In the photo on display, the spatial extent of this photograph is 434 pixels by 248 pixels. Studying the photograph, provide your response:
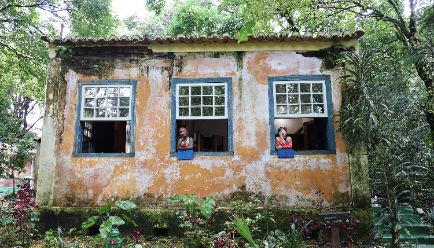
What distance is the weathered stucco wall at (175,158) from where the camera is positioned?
596 cm

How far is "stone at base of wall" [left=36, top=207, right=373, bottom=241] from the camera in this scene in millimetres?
5742

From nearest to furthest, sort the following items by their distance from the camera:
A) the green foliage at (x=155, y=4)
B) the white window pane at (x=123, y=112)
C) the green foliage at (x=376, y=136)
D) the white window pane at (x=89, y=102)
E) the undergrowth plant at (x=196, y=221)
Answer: the green foliage at (x=376, y=136) → the undergrowth plant at (x=196, y=221) → the white window pane at (x=123, y=112) → the white window pane at (x=89, y=102) → the green foliage at (x=155, y=4)

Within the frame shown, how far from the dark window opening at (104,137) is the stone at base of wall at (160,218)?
1754 mm

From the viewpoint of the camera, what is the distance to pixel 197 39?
6.10m

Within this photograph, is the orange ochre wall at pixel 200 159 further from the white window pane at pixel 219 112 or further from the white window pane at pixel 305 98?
A: the white window pane at pixel 305 98

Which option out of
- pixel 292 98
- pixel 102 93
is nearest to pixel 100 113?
pixel 102 93

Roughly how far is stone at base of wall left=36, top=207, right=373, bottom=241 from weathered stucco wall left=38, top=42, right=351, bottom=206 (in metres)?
0.17

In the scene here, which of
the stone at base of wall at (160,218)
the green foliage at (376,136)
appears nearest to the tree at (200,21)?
the green foliage at (376,136)

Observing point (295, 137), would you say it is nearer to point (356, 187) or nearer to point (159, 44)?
point (356, 187)

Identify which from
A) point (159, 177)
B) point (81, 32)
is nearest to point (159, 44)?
Answer: point (159, 177)

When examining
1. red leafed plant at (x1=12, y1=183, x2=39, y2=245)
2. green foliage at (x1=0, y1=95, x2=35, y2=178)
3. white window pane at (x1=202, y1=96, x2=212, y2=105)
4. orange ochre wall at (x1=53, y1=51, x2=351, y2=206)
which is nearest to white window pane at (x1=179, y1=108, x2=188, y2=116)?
orange ochre wall at (x1=53, y1=51, x2=351, y2=206)

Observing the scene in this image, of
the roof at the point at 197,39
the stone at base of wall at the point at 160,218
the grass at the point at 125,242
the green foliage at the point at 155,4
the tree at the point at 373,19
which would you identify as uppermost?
the green foliage at the point at 155,4

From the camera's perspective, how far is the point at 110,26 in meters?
12.2

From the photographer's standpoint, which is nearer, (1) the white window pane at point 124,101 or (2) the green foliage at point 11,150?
(1) the white window pane at point 124,101
